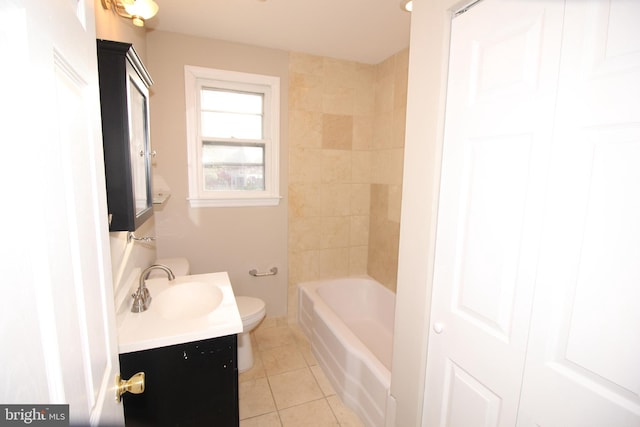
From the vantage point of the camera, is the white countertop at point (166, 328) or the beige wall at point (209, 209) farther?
the beige wall at point (209, 209)

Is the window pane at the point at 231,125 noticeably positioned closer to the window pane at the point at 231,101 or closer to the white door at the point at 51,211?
the window pane at the point at 231,101

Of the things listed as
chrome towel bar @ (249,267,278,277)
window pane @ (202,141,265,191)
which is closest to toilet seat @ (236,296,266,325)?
chrome towel bar @ (249,267,278,277)

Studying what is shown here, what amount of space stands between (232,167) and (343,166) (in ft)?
3.49

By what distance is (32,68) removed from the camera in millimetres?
373

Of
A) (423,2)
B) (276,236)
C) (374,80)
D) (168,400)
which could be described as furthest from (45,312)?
(374,80)

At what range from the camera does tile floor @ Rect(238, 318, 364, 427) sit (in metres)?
1.84

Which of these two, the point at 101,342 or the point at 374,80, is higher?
the point at 374,80

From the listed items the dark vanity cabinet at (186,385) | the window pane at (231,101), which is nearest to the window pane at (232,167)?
the window pane at (231,101)

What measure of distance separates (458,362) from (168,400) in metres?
1.16

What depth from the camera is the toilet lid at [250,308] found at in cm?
219

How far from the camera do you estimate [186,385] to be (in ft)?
4.01

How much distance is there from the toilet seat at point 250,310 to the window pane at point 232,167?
1.00m

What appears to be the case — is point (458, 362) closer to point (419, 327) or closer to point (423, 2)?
point (419, 327)

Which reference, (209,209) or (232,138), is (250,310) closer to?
(209,209)
